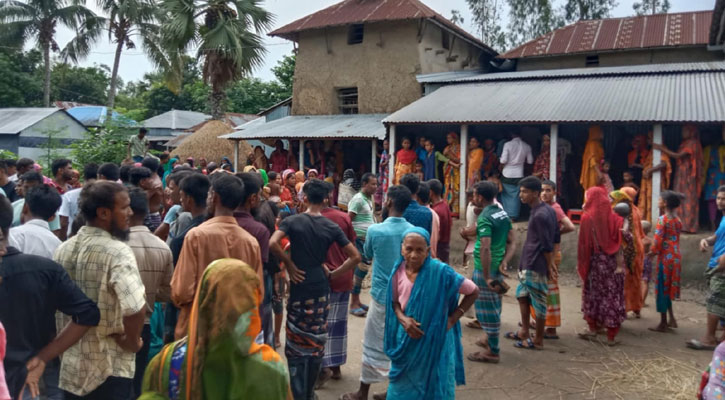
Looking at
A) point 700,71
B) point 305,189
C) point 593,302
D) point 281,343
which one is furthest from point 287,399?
point 700,71

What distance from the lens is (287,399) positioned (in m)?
2.02

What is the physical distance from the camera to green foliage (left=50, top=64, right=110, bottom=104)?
36344 millimetres

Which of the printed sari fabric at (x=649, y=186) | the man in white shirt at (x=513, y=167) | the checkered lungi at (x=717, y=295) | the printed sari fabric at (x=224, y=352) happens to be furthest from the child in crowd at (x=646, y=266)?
the printed sari fabric at (x=224, y=352)

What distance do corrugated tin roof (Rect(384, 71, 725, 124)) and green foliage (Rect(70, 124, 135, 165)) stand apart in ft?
23.4

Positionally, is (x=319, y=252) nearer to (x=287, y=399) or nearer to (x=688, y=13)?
(x=287, y=399)

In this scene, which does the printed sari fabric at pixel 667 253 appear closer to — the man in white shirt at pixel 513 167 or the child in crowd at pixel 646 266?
the child in crowd at pixel 646 266

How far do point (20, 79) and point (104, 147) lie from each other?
819 inches

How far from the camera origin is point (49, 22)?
26.8m

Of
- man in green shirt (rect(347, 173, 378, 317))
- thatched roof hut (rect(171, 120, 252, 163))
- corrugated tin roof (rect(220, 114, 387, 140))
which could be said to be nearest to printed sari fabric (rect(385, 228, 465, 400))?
man in green shirt (rect(347, 173, 378, 317))

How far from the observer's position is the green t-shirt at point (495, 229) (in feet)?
17.6

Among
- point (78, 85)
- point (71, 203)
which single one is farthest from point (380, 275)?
point (78, 85)

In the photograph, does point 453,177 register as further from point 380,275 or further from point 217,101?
point 217,101

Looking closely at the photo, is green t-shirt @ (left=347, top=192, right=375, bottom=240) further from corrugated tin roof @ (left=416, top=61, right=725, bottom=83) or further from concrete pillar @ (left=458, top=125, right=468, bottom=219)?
corrugated tin roof @ (left=416, top=61, right=725, bottom=83)

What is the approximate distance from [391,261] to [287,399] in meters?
2.61
